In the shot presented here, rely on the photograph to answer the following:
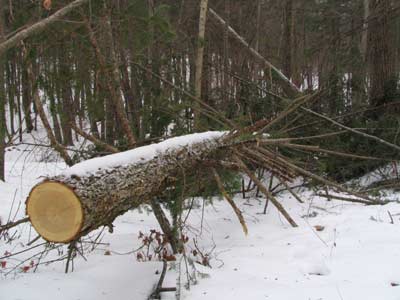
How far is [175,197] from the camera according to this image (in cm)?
388

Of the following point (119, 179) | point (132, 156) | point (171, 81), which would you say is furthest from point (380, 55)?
point (119, 179)

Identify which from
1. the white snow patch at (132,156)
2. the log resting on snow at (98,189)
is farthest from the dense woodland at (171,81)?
the log resting on snow at (98,189)

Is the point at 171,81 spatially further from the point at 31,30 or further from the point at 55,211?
the point at 55,211

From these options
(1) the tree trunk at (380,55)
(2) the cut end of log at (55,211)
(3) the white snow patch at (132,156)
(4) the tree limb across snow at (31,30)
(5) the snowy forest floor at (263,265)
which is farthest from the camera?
(1) the tree trunk at (380,55)

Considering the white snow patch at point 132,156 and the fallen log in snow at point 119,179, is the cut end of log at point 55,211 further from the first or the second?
the white snow patch at point 132,156

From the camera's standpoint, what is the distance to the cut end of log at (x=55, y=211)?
2.15 m

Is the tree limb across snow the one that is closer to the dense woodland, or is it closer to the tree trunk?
the dense woodland

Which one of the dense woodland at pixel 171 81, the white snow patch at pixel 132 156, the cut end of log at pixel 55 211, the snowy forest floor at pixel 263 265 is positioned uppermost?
the dense woodland at pixel 171 81

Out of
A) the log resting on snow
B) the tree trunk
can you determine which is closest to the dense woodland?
the tree trunk

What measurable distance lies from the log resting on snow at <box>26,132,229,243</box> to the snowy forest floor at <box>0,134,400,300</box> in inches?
32.5

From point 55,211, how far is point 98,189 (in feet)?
0.83

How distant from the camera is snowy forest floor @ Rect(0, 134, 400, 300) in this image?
2.94 metres

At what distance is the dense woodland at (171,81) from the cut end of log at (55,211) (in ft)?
4.84

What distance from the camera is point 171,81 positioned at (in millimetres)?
6719
